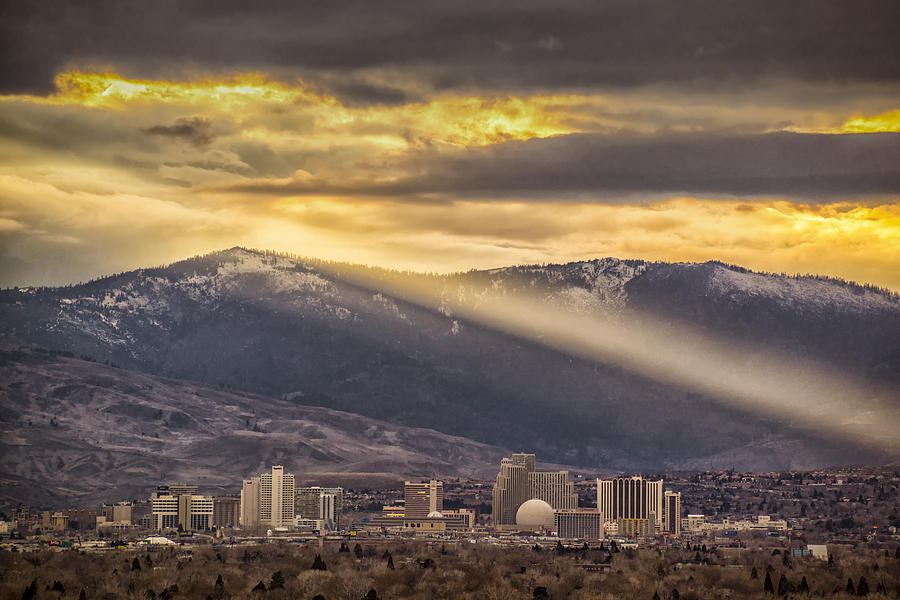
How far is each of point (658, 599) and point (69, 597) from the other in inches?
2516

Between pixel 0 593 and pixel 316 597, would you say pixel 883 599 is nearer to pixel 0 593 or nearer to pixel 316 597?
pixel 316 597

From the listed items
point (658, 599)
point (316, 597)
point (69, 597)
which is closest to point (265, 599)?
point (316, 597)

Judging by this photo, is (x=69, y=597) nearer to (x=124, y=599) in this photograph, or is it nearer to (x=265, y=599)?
(x=124, y=599)

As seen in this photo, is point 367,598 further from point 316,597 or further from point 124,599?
point 124,599

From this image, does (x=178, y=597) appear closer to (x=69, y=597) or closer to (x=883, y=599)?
(x=69, y=597)

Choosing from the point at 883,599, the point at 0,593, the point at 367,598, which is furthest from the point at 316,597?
the point at 883,599

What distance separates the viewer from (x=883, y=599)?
638 ft

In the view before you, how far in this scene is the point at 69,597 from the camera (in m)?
196

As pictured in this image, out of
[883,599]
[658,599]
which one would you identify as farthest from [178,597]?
[883,599]

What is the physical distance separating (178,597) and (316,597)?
1513 cm

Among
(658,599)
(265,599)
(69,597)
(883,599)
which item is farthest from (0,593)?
(883,599)

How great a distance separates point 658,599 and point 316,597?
37410mm

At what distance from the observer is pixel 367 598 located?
19675 centimetres

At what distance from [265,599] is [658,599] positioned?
141 ft
